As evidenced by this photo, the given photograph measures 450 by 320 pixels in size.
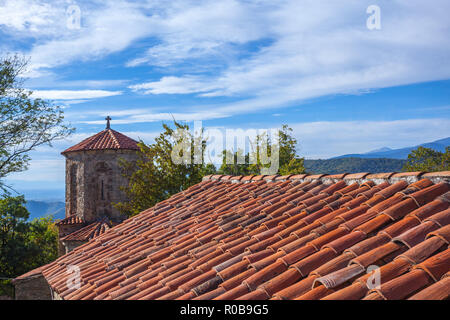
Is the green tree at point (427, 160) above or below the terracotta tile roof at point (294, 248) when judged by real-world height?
above

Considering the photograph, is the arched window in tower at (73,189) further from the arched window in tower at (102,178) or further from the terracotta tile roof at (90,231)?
the terracotta tile roof at (90,231)

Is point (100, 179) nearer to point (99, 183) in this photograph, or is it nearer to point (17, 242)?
point (99, 183)

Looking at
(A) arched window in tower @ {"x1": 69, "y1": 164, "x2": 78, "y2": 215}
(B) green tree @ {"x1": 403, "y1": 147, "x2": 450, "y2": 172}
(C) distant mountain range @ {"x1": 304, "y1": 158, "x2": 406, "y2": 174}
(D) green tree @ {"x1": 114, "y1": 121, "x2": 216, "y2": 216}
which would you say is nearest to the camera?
(D) green tree @ {"x1": 114, "y1": 121, "x2": 216, "y2": 216}

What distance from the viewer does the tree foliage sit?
30484 millimetres

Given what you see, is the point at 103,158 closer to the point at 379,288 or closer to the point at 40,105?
the point at 40,105

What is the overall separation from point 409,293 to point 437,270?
30 centimetres

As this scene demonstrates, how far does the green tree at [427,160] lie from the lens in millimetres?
34412

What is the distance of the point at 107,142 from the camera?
2708 cm

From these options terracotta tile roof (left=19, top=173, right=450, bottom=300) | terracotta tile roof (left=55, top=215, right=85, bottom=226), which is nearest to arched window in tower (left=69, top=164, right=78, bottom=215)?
terracotta tile roof (left=55, top=215, right=85, bottom=226)

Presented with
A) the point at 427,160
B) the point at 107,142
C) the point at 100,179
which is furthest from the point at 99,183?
the point at 427,160

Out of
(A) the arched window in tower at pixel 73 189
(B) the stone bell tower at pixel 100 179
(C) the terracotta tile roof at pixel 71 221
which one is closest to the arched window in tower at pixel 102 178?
(B) the stone bell tower at pixel 100 179

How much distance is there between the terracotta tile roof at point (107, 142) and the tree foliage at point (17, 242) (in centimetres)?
940

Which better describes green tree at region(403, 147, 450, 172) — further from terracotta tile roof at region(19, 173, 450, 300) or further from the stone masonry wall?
terracotta tile roof at region(19, 173, 450, 300)

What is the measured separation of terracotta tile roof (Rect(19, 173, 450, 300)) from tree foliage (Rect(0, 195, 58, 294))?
27033mm
